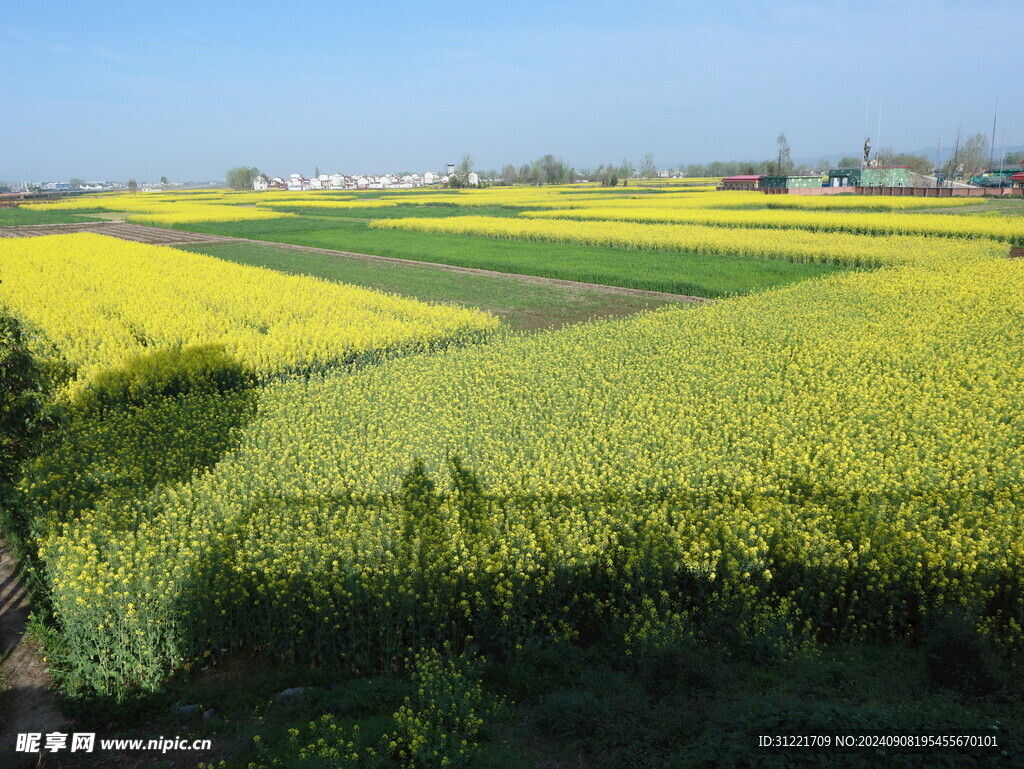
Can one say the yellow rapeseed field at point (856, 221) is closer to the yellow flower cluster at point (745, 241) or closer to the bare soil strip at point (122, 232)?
the yellow flower cluster at point (745, 241)

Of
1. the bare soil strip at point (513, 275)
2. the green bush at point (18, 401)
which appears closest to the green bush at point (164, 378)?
the green bush at point (18, 401)

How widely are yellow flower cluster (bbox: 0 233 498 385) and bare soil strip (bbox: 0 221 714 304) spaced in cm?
922

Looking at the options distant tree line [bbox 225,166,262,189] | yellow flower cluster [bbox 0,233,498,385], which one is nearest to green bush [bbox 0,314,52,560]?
yellow flower cluster [bbox 0,233,498,385]

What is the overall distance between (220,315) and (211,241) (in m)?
30.6

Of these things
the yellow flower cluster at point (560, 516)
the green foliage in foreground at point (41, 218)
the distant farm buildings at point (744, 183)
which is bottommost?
the yellow flower cluster at point (560, 516)

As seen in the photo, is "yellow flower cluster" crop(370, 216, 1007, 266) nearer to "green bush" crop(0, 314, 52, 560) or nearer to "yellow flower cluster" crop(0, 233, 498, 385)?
"yellow flower cluster" crop(0, 233, 498, 385)

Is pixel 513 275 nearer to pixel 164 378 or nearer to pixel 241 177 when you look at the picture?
pixel 164 378

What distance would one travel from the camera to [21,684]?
20.8ft

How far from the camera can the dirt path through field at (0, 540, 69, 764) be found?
582 cm

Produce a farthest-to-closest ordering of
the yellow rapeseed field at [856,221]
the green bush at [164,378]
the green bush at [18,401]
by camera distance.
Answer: the yellow rapeseed field at [856,221], the green bush at [164,378], the green bush at [18,401]

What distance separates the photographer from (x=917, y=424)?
1046 cm

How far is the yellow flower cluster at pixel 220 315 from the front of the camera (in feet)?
49.0

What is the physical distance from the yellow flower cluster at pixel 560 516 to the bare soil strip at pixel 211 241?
45.5ft

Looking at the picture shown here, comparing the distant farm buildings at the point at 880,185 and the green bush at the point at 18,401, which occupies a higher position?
the distant farm buildings at the point at 880,185
